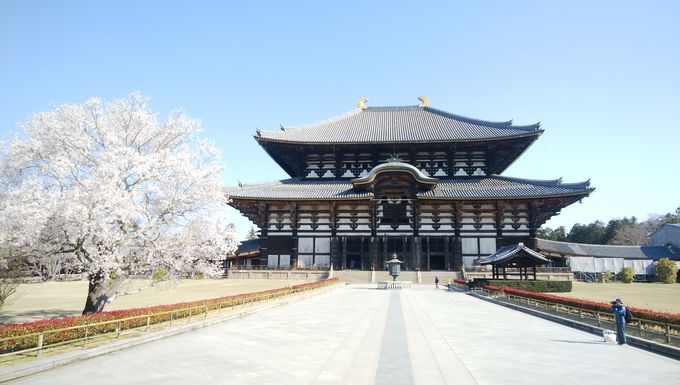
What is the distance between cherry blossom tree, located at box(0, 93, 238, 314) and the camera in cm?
1166

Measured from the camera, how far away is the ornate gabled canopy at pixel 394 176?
3797cm

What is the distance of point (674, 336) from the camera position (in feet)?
32.1

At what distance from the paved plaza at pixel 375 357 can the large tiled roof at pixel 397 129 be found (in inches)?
1199

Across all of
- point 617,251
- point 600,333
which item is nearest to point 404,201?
point 600,333

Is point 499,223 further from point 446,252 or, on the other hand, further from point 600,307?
point 600,307

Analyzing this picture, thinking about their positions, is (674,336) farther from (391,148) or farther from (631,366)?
(391,148)

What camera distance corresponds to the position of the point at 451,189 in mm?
39281

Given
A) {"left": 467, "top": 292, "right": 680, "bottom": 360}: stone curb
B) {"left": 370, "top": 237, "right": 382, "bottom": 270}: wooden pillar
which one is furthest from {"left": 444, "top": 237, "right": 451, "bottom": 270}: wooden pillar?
{"left": 467, "top": 292, "right": 680, "bottom": 360}: stone curb

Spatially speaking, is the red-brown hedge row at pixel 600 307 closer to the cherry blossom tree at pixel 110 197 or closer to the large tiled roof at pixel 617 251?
the cherry blossom tree at pixel 110 197

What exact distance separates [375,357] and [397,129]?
4053 cm

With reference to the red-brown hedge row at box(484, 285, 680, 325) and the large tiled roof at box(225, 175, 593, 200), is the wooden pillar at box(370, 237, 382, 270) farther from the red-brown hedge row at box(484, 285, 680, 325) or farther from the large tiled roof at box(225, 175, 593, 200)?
the red-brown hedge row at box(484, 285, 680, 325)

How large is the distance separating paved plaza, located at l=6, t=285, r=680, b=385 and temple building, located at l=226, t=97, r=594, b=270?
25.0 meters

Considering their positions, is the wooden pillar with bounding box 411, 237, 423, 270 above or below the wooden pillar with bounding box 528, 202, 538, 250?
below

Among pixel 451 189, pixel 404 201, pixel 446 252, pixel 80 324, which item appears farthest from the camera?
pixel 404 201
